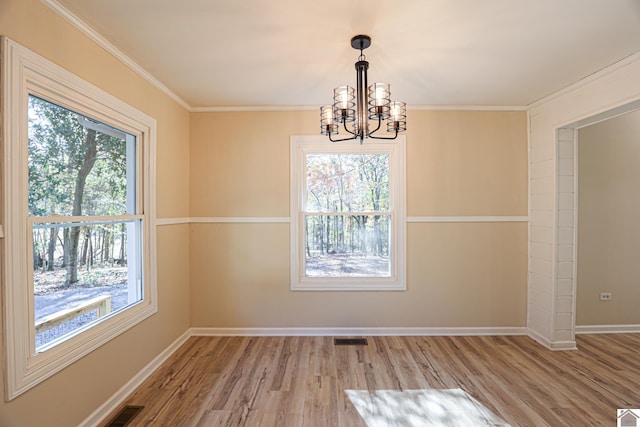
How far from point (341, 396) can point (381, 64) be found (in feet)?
8.68

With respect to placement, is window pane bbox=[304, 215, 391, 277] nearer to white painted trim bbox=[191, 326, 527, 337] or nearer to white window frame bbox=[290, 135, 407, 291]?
white window frame bbox=[290, 135, 407, 291]

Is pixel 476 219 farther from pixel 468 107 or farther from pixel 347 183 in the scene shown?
pixel 347 183

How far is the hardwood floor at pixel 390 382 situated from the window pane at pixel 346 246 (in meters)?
0.77

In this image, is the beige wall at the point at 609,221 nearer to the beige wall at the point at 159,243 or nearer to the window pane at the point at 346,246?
the window pane at the point at 346,246

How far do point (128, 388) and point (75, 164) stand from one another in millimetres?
1718

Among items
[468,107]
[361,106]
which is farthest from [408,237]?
[361,106]

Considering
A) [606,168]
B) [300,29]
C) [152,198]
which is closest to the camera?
[300,29]

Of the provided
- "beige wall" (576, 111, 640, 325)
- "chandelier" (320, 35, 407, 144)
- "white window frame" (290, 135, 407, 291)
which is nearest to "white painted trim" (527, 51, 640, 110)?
"beige wall" (576, 111, 640, 325)

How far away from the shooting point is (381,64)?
244 cm

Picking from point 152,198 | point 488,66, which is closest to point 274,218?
point 152,198

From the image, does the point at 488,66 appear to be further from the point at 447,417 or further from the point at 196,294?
the point at 196,294

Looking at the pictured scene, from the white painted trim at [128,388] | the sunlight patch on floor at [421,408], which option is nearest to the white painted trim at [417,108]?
the white painted trim at [128,388]

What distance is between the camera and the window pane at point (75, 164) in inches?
65.9

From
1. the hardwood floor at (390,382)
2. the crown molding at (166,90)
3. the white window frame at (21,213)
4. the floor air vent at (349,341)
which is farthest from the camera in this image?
the floor air vent at (349,341)
